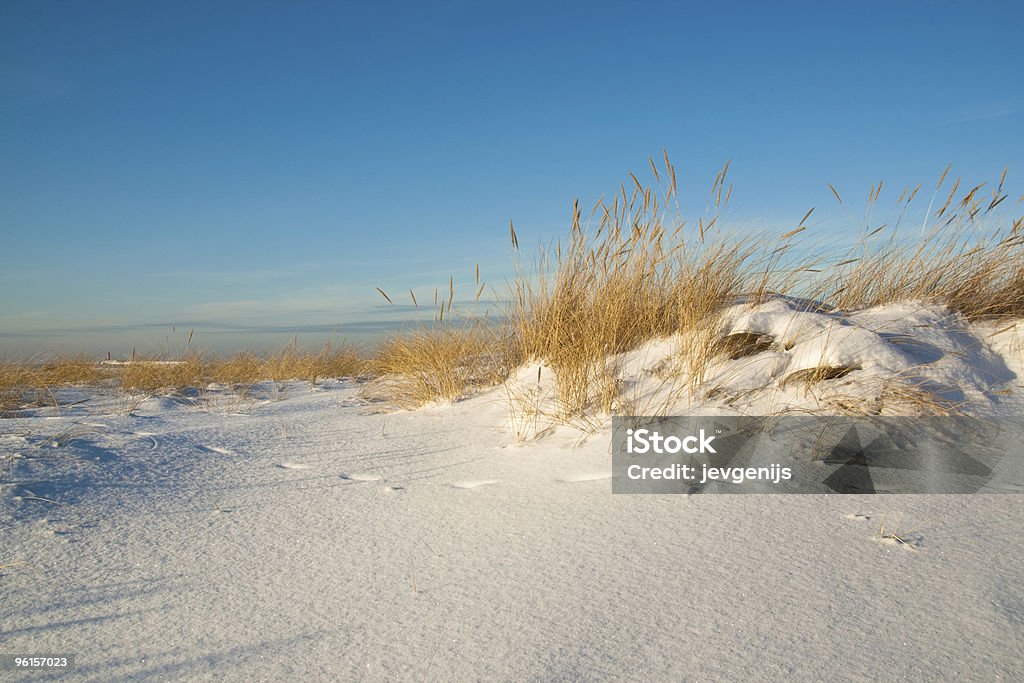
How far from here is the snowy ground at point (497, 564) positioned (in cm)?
116

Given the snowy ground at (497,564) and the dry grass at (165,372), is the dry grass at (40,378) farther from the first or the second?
the snowy ground at (497,564)

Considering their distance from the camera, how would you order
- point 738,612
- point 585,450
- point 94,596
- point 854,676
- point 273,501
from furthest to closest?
point 585,450 → point 273,501 → point 94,596 → point 738,612 → point 854,676

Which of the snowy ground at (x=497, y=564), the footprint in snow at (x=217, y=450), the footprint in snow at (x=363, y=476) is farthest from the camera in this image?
the footprint in snow at (x=217, y=450)

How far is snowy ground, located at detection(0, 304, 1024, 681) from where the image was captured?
116 centimetres

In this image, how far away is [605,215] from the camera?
3.19m

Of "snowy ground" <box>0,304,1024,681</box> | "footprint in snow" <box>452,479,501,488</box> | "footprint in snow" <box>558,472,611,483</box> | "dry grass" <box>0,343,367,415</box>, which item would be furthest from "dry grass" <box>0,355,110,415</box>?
"footprint in snow" <box>558,472,611,483</box>

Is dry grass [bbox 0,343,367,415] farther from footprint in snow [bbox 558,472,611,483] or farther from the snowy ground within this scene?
footprint in snow [bbox 558,472,611,483]

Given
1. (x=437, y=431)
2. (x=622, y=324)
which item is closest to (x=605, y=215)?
(x=622, y=324)

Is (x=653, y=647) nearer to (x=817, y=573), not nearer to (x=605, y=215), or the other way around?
(x=817, y=573)

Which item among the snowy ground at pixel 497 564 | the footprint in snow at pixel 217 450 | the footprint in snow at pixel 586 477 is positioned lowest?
the snowy ground at pixel 497 564

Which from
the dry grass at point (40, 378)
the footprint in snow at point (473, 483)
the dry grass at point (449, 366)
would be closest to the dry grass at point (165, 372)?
the dry grass at point (40, 378)

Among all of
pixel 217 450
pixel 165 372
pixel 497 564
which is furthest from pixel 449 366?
pixel 165 372

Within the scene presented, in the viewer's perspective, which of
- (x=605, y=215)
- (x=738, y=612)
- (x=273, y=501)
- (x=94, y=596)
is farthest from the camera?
(x=605, y=215)

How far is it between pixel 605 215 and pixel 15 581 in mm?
2633
